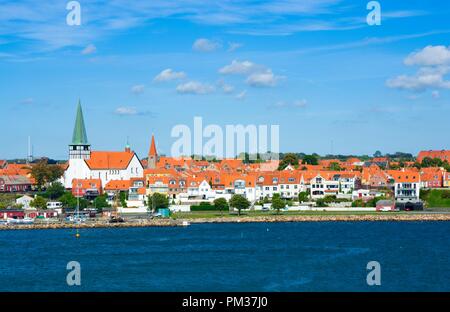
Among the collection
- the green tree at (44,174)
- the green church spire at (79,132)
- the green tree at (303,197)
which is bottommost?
the green tree at (303,197)

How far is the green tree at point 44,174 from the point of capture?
45.4 m

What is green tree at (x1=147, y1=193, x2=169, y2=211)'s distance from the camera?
1452 inches

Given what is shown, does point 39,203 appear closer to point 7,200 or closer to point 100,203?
point 100,203

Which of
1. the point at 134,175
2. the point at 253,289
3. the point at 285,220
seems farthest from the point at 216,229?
the point at 134,175

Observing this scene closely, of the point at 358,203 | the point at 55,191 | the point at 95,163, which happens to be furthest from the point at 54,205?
the point at 358,203

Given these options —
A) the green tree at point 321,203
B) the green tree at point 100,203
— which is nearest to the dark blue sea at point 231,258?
the green tree at point 321,203

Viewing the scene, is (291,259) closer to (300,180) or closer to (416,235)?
(416,235)

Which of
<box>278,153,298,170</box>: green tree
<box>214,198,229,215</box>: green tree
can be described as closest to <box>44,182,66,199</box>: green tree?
<box>214,198,229,215</box>: green tree

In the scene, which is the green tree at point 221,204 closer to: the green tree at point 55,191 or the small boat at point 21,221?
the small boat at point 21,221

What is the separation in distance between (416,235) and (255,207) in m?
12.6

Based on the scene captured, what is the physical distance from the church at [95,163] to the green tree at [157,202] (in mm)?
8970

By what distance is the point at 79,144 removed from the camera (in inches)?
1898

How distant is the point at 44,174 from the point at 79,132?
4304 millimetres

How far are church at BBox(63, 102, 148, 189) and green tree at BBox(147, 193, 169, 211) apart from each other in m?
8.97
